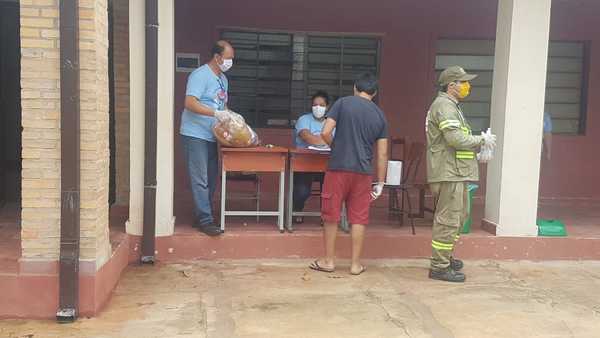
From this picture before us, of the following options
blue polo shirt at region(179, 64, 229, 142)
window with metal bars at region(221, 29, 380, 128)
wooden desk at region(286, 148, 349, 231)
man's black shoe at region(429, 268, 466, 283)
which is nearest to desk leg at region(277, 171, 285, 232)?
wooden desk at region(286, 148, 349, 231)

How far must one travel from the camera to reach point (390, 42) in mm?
8062

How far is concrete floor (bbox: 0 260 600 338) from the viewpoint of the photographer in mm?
4141

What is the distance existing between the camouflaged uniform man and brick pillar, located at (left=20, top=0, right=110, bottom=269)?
2.81 m

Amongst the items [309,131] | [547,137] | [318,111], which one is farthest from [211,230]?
[547,137]

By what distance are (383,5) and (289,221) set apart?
3605mm

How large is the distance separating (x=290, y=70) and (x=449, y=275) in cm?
394

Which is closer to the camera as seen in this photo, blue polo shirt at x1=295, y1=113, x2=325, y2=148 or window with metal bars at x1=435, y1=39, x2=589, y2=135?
blue polo shirt at x1=295, y1=113, x2=325, y2=148

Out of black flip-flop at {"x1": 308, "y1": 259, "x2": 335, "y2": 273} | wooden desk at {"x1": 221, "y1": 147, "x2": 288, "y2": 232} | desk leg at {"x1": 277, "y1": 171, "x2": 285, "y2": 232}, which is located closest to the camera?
black flip-flop at {"x1": 308, "y1": 259, "x2": 335, "y2": 273}

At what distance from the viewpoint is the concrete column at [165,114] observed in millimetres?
Result: 5430

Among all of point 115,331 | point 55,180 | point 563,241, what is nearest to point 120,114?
point 55,180

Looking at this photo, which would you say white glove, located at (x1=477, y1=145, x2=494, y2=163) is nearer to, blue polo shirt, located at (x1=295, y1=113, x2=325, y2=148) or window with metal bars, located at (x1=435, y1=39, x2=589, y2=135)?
blue polo shirt, located at (x1=295, y1=113, x2=325, y2=148)

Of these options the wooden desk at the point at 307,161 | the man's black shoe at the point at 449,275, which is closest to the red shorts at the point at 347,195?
the wooden desk at the point at 307,161

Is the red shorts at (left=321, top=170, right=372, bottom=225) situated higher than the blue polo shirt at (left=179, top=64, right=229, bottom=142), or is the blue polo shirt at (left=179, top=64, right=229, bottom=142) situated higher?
the blue polo shirt at (left=179, top=64, right=229, bottom=142)

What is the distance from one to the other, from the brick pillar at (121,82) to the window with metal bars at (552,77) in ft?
13.9
